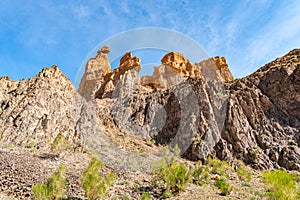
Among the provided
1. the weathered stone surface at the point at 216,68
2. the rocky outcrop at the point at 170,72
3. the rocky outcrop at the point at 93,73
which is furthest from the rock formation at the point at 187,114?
the weathered stone surface at the point at 216,68

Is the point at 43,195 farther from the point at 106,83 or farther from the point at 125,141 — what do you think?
the point at 106,83

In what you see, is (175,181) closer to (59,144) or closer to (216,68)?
(59,144)

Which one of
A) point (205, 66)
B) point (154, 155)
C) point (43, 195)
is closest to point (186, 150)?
point (154, 155)

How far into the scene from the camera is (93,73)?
150 feet

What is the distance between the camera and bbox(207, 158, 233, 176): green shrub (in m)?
18.2

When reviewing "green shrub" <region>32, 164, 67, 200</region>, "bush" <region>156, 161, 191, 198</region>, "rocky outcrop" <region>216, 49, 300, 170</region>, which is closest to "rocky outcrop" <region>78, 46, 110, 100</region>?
"rocky outcrop" <region>216, 49, 300, 170</region>

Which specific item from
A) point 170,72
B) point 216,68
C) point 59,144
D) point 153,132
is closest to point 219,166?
point 153,132

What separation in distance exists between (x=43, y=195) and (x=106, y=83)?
33.1 metres

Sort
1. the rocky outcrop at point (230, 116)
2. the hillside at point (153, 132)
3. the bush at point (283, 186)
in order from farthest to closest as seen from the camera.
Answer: the rocky outcrop at point (230, 116), the hillside at point (153, 132), the bush at point (283, 186)

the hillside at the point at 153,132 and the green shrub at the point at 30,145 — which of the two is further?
the green shrub at the point at 30,145

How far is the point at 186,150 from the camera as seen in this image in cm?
2302

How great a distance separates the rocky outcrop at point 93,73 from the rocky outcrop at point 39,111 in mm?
15635

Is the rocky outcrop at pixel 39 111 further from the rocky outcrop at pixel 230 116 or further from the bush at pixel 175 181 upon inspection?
the bush at pixel 175 181

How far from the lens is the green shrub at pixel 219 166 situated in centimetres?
1819
